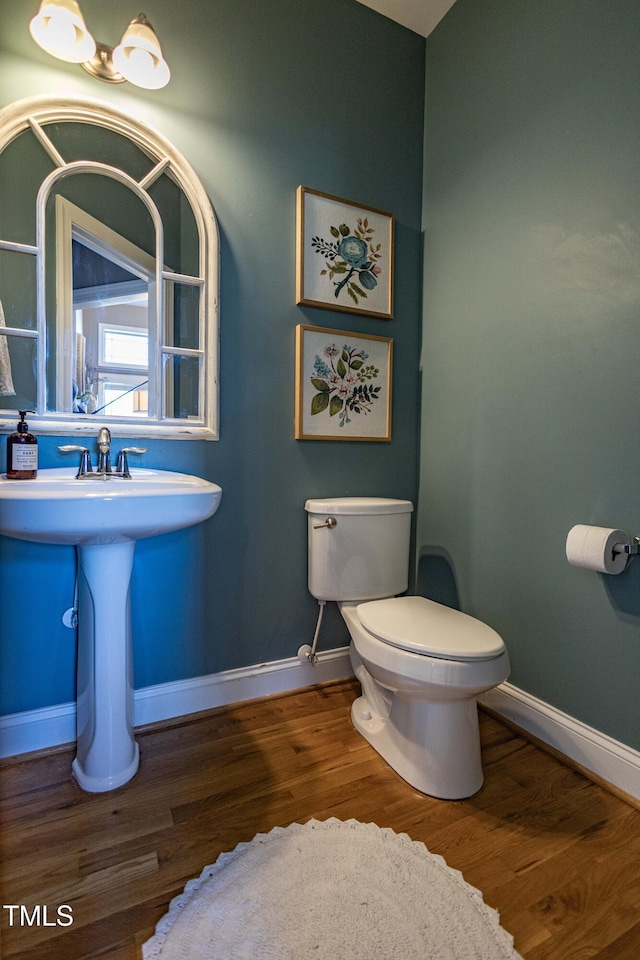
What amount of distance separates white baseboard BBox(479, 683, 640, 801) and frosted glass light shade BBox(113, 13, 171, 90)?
2.14 metres

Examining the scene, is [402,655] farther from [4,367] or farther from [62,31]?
[62,31]

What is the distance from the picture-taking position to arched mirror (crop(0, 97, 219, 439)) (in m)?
1.28

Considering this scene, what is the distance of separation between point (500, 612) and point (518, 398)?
0.72 m

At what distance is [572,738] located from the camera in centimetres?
132

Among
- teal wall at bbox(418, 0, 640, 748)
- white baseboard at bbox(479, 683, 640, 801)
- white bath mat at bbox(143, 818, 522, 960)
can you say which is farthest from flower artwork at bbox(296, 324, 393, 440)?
white bath mat at bbox(143, 818, 522, 960)

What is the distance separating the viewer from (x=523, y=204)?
4.78 feet

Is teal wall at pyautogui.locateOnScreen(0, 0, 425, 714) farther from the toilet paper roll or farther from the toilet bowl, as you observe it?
the toilet paper roll

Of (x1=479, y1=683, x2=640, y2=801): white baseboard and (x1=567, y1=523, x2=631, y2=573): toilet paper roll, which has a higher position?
(x1=567, y1=523, x2=631, y2=573): toilet paper roll

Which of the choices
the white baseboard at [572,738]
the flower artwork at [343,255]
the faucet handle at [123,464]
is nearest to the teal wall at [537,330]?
the white baseboard at [572,738]

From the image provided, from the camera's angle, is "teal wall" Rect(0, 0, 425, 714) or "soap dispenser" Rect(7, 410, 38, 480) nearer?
"soap dispenser" Rect(7, 410, 38, 480)

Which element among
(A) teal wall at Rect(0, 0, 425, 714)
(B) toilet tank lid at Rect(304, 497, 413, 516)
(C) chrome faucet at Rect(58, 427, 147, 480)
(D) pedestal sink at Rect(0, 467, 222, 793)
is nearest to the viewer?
(D) pedestal sink at Rect(0, 467, 222, 793)

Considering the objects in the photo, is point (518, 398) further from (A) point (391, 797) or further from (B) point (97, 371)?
(B) point (97, 371)

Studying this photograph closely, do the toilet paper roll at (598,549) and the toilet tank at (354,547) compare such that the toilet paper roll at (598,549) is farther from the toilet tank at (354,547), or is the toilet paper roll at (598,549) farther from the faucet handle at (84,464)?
the faucet handle at (84,464)

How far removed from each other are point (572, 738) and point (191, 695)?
118cm
